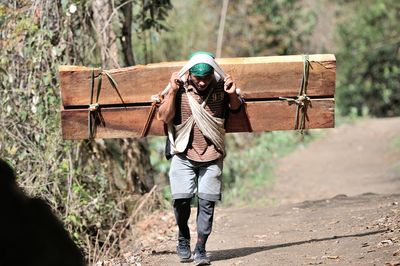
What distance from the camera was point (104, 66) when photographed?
9.63 meters

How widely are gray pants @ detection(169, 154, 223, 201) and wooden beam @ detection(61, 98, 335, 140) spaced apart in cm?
37

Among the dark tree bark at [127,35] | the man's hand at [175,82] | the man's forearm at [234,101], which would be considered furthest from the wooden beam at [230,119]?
the dark tree bark at [127,35]

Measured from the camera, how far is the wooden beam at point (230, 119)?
696cm

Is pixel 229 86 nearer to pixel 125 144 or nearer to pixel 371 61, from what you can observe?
pixel 125 144

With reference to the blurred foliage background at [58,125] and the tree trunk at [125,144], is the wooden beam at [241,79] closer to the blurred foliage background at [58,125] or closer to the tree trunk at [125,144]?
the blurred foliage background at [58,125]

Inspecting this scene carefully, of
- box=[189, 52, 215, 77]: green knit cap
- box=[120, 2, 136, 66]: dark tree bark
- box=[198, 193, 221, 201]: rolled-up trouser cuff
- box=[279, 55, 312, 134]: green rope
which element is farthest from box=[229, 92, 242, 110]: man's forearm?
box=[120, 2, 136, 66]: dark tree bark

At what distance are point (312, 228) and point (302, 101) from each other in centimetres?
175

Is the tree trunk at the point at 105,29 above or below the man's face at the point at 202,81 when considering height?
above

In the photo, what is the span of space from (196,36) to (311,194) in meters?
7.30

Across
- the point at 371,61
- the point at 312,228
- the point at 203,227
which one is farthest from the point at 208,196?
the point at 371,61

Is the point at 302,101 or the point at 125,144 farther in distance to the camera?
the point at 125,144

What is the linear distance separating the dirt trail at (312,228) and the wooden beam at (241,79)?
4.26 feet

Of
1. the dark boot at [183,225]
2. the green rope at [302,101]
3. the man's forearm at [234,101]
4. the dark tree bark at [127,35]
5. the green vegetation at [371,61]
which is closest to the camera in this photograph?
the man's forearm at [234,101]

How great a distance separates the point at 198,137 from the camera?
265 inches
